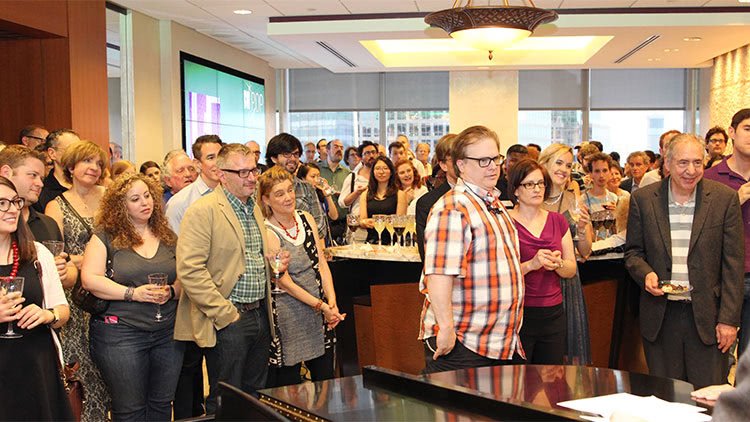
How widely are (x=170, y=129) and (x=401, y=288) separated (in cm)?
721

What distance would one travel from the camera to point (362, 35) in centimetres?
1051

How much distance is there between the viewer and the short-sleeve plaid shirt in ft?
12.7

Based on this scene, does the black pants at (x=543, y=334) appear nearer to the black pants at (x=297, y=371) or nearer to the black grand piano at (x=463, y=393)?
the black grand piano at (x=463, y=393)

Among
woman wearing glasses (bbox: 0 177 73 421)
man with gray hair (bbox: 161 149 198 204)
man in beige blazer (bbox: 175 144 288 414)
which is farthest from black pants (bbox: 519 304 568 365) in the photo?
man with gray hair (bbox: 161 149 198 204)

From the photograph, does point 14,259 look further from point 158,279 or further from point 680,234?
point 680,234

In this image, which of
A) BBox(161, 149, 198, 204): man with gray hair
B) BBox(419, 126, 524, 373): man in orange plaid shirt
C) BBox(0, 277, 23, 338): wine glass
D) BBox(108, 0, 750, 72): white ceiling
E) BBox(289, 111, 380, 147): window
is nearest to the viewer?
BBox(0, 277, 23, 338): wine glass

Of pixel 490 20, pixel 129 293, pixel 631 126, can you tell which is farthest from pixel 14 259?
pixel 631 126

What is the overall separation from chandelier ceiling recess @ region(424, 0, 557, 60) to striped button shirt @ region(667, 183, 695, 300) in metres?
2.45

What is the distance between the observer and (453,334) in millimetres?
3088

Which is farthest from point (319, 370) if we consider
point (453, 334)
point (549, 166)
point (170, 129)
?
point (170, 129)

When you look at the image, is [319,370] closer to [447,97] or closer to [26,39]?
[26,39]

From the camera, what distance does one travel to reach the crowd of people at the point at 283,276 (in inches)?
124

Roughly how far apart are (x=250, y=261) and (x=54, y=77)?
566 centimetres

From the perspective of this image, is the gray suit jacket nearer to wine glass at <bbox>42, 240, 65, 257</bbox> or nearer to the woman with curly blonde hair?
the woman with curly blonde hair
